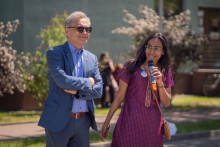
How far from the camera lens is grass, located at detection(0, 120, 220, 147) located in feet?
19.6

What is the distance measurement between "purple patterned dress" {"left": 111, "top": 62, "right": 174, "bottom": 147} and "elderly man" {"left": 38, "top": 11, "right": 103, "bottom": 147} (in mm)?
391

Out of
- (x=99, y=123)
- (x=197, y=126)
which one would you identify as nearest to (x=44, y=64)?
(x=99, y=123)

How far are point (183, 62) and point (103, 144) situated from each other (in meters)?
6.83

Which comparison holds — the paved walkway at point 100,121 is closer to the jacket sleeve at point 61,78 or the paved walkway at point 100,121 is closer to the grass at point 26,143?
the grass at point 26,143

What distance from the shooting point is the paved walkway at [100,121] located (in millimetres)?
7055

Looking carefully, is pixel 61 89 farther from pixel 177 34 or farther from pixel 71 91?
pixel 177 34

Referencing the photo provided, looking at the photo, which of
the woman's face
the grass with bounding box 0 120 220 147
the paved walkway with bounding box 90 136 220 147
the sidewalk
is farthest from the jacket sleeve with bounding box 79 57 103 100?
the paved walkway with bounding box 90 136 220 147

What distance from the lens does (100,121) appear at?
8.98 meters

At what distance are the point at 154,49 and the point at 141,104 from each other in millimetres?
669

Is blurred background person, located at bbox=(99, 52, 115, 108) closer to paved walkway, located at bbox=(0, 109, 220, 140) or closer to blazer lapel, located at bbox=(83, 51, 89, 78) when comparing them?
paved walkway, located at bbox=(0, 109, 220, 140)

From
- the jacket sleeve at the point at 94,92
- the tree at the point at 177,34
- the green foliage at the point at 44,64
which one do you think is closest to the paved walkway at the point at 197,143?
the jacket sleeve at the point at 94,92

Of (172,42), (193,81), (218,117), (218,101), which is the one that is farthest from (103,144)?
(193,81)

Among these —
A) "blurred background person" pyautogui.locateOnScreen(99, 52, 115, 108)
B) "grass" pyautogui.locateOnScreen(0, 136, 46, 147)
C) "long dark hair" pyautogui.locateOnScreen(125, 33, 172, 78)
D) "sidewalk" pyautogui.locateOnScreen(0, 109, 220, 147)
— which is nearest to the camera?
"long dark hair" pyautogui.locateOnScreen(125, 33, 172, 78)

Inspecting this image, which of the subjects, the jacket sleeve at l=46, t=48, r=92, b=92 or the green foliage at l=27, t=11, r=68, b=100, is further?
the green foliage at l=27, t=11, r=68, b=100
